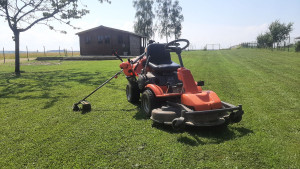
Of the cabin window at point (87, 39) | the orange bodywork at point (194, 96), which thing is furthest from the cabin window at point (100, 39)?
the orange bodywork at point (194, 96)

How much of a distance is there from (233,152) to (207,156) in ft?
1.47

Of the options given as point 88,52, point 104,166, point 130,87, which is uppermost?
point 88,52

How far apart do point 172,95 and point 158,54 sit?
1.71 metres

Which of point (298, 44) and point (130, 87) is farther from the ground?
point (298, 44)

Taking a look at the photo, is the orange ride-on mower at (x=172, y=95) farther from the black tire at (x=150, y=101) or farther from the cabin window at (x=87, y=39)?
the cabin window at (x=87, y=39)

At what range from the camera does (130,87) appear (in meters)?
6.81

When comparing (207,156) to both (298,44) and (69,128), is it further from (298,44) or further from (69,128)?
(298,44)

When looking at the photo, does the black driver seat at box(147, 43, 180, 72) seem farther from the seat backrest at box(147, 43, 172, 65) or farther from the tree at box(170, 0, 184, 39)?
the tree at box(170, 0, 184, 39)

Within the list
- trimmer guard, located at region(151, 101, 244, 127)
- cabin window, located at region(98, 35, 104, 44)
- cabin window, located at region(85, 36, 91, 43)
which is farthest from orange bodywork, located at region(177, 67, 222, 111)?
cabin window, located at region(85, 36, 91, 43)

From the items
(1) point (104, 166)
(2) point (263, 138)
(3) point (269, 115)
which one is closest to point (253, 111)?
(3) point (269, 115)

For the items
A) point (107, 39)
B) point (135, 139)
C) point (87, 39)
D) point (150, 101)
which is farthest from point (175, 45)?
point (87, 39)

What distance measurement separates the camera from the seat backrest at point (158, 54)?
20.0 ft

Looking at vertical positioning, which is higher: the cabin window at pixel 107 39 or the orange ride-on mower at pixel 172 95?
the cabin window at pixel 107 39

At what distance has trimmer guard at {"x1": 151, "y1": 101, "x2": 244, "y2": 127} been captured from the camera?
4.10 m
